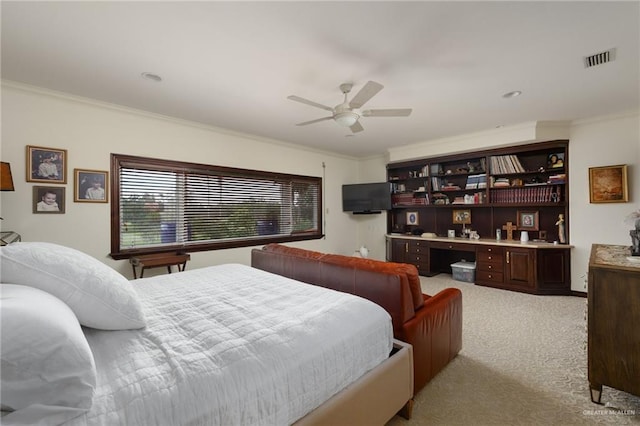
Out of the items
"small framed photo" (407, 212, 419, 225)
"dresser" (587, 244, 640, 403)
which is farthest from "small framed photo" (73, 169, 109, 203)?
"small framed photo" (407, 212, 419, 225)

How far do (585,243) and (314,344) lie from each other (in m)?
4.80

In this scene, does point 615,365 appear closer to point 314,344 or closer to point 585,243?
point 314,344

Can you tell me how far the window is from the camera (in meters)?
3.43

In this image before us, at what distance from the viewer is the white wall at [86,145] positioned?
2.75 metres

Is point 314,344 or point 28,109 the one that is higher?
point 28,109

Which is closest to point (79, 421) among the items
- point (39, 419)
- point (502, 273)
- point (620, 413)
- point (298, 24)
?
point (39, 419)

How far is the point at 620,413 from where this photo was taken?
175 centimetres

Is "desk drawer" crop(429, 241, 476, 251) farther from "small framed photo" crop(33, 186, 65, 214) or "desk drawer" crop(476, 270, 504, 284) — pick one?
"small framed photo" crop(33, 186, 65, 214)

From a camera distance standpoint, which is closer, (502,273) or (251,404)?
(251,404)

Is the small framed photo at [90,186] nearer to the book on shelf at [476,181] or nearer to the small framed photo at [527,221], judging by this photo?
the book on shelf at [476,181]

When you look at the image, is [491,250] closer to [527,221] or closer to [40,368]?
[527,221]

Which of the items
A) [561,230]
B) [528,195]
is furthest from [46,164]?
[561,230]

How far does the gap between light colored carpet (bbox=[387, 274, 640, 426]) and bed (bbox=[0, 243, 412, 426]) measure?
446 mm

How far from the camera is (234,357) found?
1.07m
